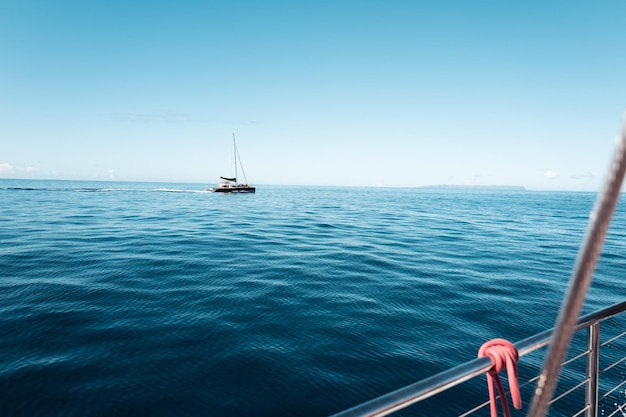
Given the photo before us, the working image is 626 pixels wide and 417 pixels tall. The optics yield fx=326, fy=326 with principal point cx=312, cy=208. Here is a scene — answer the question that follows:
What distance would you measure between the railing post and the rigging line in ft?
8.18

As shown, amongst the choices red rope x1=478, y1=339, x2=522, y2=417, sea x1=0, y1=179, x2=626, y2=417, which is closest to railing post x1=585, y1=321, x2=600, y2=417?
red rope x1=478, y1=339, x2=522, y2=417

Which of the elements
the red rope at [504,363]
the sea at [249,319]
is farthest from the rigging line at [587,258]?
the sea at [249,319]

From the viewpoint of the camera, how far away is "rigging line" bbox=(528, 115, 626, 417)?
0.69m

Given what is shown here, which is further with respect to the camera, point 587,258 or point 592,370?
point 592,370

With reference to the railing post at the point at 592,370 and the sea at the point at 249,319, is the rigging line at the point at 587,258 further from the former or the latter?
the sea at the point at 249,319

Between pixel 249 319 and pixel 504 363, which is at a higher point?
pixel 504 363

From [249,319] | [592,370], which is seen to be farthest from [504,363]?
[249,319]

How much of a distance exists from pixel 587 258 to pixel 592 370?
295cm

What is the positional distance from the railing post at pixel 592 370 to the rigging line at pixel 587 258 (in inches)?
98.2

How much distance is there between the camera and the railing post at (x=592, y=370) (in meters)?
2.71

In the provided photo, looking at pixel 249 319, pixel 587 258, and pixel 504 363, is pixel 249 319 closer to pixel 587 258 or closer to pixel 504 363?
pixel 504 363

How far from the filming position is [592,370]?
109 inches

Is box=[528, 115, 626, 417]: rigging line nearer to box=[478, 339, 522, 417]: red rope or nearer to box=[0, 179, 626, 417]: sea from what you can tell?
box=[478, 339, 522, 417]: red rope

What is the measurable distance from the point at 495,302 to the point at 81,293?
13.8 m
